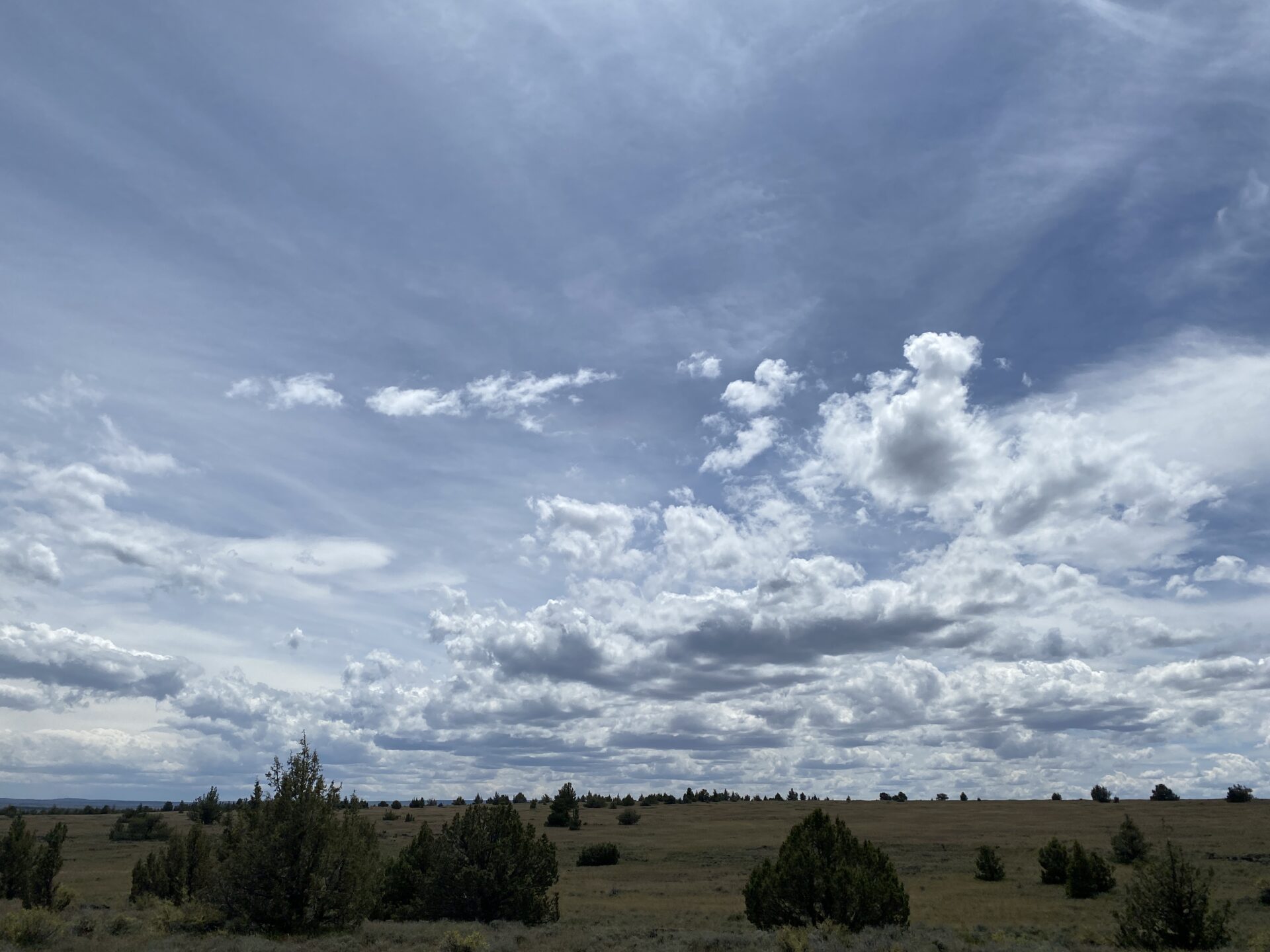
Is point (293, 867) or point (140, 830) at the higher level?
point (293, 867)

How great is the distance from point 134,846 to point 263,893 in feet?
218

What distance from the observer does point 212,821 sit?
82.8 metres

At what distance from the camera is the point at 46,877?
125ft

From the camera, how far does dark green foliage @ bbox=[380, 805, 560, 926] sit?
31688 millimetres

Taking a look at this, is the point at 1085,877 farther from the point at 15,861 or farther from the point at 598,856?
the point at 15,861

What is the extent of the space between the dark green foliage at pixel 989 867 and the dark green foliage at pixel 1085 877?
239 inches

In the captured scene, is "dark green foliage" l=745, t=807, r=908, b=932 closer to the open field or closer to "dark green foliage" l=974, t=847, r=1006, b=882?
the open field

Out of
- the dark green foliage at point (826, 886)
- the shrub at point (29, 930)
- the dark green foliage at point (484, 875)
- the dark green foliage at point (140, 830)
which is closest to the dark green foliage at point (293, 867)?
the shrub at point (29, 930)

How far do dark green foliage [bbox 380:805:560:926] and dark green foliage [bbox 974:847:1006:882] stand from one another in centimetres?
Answer: 2962

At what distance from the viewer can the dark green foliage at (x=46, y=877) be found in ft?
123

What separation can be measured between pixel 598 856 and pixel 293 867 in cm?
4528

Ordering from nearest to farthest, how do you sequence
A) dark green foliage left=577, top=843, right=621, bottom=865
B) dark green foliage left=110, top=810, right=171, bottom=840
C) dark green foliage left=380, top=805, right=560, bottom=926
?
dark green foliage left=380, top=805, right=560, bottom=926, dark green foliage left=577, top=843, right=621, bottom=865, dark green foliage left=110, top=810, right=171, bottom=840

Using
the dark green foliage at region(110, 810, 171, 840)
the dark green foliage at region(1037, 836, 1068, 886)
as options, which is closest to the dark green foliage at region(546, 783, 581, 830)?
the dark green foliage at region(110, 810, 171, 840)

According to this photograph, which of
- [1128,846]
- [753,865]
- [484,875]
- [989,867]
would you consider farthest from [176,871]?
[1128,846]
